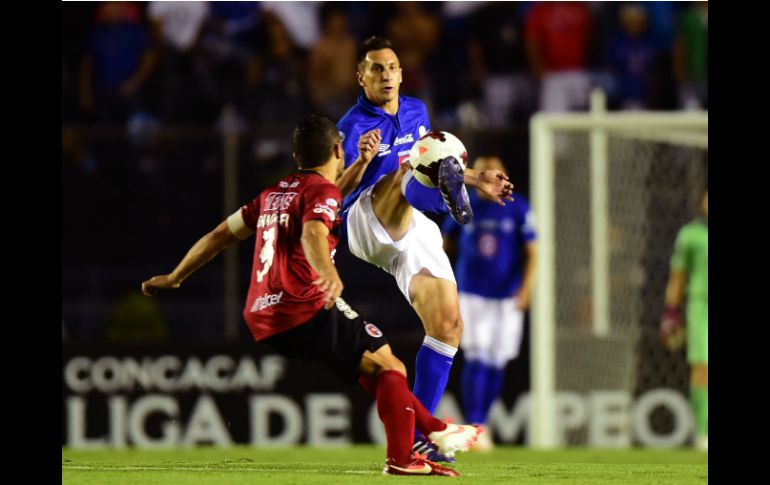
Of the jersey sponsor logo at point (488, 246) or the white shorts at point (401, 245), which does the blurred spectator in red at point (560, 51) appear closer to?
the jersey sponsor logo at point (488, 246)

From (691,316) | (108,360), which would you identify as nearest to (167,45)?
(108,360)

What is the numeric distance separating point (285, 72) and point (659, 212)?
3.83 metres

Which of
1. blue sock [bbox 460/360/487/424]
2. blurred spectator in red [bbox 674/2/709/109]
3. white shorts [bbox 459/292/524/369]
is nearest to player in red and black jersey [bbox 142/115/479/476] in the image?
blue sock [bbox 460/360/487/424]

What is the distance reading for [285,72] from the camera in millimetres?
14430

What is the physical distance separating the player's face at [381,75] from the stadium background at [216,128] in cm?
444

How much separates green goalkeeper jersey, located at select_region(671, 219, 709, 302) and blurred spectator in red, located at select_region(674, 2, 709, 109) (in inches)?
128

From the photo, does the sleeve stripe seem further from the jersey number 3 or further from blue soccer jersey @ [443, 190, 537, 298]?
blue soccer jersey @ [443, 190, 537, 298]

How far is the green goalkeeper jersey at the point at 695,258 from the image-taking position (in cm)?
1124

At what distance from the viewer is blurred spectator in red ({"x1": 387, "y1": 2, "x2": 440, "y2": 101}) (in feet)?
47.6

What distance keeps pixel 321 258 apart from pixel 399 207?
1346 millimetres

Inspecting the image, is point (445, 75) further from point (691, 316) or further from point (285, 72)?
point (691, 316)

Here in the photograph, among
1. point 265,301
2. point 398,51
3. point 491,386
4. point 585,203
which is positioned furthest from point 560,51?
point 265,301

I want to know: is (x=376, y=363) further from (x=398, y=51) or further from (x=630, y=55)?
(x=630, y=55)

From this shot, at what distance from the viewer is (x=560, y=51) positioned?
14.7m
